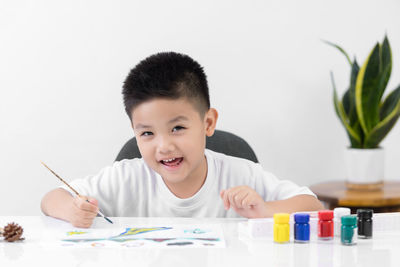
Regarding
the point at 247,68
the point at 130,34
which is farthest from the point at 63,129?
the point at 247,68

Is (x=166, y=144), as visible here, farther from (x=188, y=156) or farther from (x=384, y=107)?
(x=384, y=107)

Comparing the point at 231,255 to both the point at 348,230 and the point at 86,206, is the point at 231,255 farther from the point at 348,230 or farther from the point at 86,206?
the point at 86,206

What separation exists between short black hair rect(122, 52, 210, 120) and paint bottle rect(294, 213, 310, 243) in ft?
1.49

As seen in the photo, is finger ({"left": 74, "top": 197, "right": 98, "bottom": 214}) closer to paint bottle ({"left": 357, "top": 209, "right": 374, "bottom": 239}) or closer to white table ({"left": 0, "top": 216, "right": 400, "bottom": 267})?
white table ({"left": 0, "top": 216, "right": 400, "bottom": 267})

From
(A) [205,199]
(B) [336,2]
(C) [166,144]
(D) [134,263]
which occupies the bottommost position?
(D) [134,263]

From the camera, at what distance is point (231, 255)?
927mm

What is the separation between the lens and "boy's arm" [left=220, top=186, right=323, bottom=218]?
1.18 meters

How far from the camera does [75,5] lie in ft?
8.16

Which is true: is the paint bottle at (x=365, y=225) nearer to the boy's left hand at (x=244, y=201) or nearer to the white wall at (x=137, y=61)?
the boy's left hand at (x=244, y=201)

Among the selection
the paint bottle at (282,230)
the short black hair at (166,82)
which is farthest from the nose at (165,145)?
the paint bottle at (282,230)

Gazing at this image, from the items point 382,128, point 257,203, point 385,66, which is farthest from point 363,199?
point 257,203

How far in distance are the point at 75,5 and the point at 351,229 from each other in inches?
74.8

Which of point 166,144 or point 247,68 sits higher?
point 247,68

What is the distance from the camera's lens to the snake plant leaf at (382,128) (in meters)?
2.21
